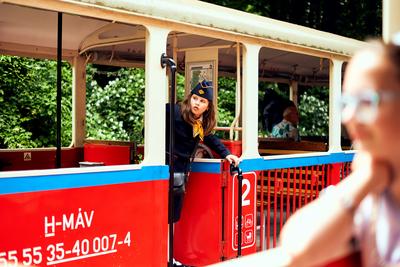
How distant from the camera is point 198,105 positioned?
4840 millimetres

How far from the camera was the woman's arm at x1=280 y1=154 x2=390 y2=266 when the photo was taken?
1.18 metres

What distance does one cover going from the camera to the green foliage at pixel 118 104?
1268 centimetres

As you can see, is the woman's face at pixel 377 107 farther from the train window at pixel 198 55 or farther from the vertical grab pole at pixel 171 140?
the train window at pixel 198 55

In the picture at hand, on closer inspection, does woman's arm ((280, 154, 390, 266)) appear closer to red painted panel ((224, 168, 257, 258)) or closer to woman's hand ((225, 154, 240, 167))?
woman's hand ((225, 154, 240, 167))

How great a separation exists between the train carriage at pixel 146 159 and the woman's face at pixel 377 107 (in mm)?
2625

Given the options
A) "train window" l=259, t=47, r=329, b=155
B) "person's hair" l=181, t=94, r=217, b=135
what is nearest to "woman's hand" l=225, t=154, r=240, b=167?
"person's hair" l=181, t=94, r=217, b=135

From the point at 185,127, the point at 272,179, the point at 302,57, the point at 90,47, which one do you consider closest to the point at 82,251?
the point at 185,127

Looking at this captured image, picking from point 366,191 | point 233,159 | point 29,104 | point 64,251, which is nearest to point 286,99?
point 233,159

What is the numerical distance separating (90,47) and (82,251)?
2.70 meters

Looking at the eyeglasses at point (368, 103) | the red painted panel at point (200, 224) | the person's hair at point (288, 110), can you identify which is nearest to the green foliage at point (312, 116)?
the person's hair at point (288, 110)

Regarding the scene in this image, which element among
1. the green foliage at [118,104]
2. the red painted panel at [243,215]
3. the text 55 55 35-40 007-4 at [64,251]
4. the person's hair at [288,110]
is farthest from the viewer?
the green foliage at [118,104]

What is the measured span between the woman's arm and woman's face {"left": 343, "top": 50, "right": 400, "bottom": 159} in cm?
6

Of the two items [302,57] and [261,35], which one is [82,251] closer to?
[261,35]

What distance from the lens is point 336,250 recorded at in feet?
3.98
